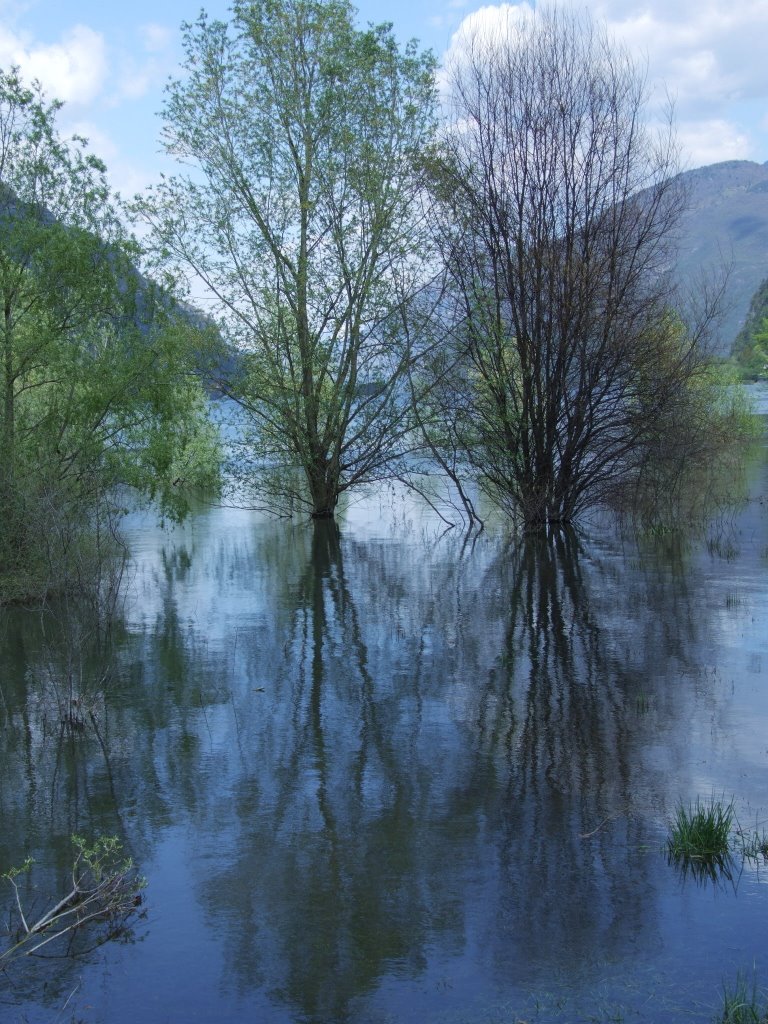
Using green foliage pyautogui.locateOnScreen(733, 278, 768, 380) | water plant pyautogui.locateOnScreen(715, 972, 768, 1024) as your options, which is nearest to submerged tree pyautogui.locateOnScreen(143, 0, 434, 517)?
water plant pyautogui.locateOnScreen(715, 972, 768, 1024)

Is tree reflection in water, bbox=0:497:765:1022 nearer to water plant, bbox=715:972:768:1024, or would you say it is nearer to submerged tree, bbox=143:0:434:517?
water plant, bbox=715:972:768:1024

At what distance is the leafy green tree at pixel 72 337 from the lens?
15.3 m

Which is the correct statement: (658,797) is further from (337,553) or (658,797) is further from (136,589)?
(337,553)

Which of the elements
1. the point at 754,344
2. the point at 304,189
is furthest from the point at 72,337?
the point at 754,344

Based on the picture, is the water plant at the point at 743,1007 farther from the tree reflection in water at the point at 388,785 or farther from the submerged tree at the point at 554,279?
the submerged tree at the point at 554,279

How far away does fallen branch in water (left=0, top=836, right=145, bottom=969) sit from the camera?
4.75 metres

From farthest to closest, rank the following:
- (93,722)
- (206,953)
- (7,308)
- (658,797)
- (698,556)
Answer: (698,556) < (7,308) < (93,722) < (658,797) < (206,953)

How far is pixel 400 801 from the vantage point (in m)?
6.48

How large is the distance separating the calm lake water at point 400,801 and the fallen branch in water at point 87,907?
109mm

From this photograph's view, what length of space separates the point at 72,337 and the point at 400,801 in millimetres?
11580

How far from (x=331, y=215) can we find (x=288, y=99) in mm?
2516

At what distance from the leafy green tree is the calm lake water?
10.7 ft

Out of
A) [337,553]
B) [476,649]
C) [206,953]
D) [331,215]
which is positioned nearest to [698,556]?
[337,553]

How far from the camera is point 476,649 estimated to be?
10727 mm
